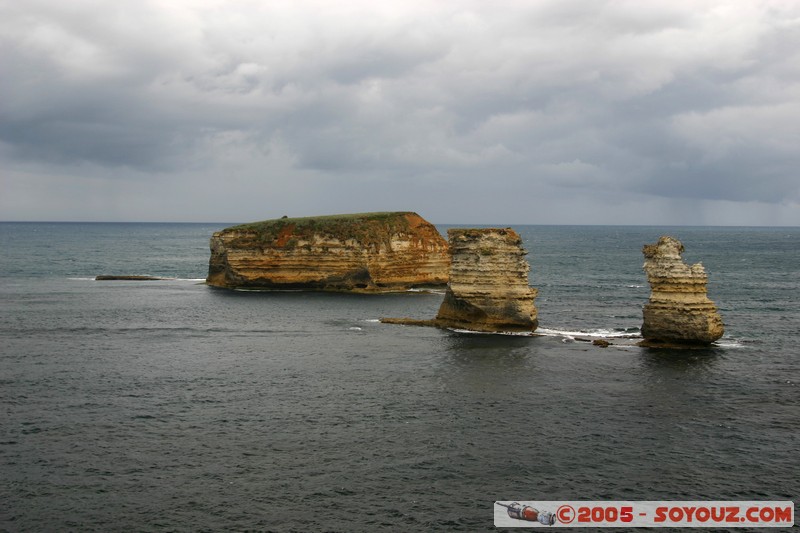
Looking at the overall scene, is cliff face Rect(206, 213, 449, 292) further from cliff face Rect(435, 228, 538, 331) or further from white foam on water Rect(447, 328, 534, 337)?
cliff face Rect(435, 228, 538, 331)

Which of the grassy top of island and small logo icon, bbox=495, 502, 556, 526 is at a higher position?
the grassy top of island

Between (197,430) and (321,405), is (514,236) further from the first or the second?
(197,430)

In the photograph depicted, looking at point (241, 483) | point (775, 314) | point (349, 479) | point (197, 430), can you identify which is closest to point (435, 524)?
point (349, 479)

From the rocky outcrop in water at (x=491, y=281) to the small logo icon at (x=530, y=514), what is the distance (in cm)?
3361

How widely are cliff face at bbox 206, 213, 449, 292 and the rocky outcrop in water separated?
32.9 meters

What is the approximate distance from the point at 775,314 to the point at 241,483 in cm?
5861

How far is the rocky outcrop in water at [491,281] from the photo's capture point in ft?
186

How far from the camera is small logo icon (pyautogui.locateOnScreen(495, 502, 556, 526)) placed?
921 inches

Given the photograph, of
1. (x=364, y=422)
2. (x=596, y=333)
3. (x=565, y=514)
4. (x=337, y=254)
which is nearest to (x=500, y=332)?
(x=596, y=333)

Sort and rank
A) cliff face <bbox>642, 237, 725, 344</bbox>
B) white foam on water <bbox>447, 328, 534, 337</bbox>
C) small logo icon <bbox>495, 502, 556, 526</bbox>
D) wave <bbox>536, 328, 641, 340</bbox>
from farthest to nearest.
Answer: white foam on water <bbox>447, 328, 534, 337</bbox> → wave <bbox>536, 328, 641, 340</bbox> → cliff face <bbox>642, 237, 725, 344</bbox> → small logo icon <bbox>495, 502, 556, 526</bbox>

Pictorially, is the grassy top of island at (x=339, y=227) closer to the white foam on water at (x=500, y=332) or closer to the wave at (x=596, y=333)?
the white foam on water at (x=500, y=332)

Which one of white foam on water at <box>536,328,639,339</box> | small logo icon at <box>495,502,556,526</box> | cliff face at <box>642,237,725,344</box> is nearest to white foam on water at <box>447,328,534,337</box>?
white foam on water at <box>536,328,639,339</box>

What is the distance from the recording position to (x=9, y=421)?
32.7m

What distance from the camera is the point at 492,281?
5731 centimetres
